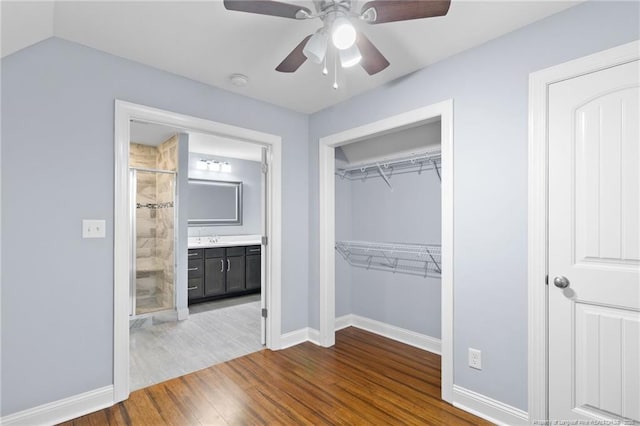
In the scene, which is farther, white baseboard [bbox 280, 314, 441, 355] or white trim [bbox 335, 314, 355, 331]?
white trim [bbox 335, 314, 355, 331]

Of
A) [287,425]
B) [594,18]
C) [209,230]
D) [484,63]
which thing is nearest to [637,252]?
[594,18]

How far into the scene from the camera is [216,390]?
236cm

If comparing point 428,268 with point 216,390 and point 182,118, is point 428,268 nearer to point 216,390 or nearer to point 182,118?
point 216,390

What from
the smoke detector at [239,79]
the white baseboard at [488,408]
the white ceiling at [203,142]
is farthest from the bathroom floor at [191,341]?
the smoke detector at [239,79]

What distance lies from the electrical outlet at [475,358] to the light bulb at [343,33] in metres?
2.05

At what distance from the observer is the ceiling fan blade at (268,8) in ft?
4.39

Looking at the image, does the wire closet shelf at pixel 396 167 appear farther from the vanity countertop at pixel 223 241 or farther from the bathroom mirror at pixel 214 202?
the bathroom mirror at pixel 214 202

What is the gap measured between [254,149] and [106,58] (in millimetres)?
2923

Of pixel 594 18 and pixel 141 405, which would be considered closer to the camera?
pixel 594 18


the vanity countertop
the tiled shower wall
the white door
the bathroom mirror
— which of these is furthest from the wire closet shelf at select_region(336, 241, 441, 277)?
the bathroom mirror

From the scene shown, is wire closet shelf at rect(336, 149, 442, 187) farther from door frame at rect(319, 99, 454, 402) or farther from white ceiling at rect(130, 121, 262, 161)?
white ceiling at rect(130, 121, 262, 161)

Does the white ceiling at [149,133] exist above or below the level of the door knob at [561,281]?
above

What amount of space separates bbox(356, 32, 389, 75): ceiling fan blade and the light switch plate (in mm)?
2022

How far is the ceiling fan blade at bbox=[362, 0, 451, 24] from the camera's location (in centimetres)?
135
